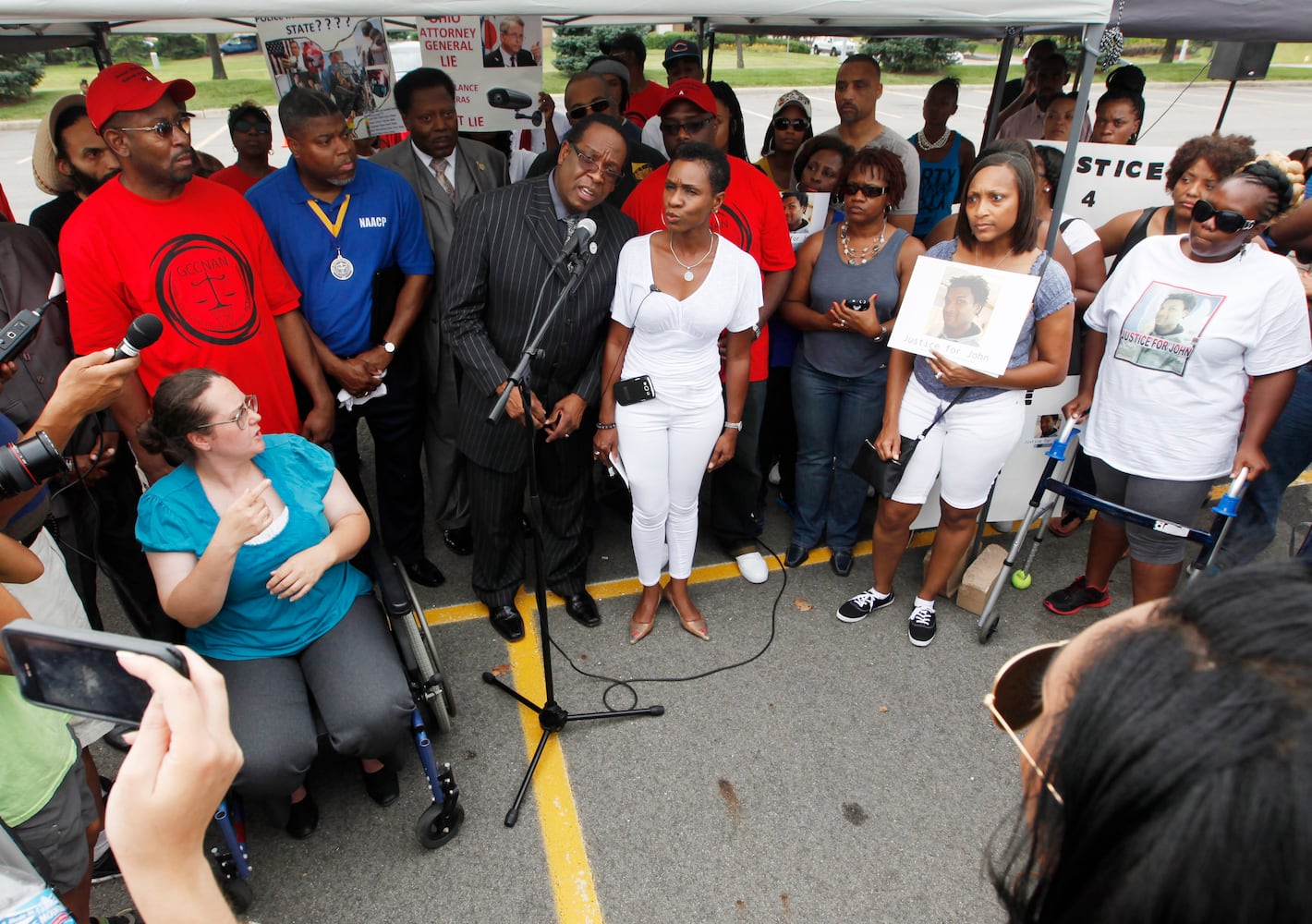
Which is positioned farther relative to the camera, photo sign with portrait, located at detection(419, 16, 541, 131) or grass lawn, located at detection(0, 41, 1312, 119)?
A: grass lawn, located at detection(0, 41, 1312, 119)

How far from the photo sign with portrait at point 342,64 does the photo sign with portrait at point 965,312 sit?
9.12 feet

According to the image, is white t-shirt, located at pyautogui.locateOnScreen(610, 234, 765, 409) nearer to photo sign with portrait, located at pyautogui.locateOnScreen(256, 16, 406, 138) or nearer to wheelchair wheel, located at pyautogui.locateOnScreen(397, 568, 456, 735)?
wheelchair wheel, located at pyautogui.locateOnScreen(397, 568, 456, 735)

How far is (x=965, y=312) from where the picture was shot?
2.99m

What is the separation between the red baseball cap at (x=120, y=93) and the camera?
2.54 metres

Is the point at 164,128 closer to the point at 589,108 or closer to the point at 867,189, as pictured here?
the point at 589,108

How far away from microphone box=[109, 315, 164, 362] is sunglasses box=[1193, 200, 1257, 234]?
10.8 ft

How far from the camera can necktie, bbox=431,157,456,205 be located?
373 centimetres

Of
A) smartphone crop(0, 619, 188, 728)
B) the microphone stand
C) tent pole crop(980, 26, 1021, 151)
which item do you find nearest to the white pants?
the microphone stand

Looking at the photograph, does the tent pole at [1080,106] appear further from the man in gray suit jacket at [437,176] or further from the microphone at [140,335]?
the microphone at [140,335]

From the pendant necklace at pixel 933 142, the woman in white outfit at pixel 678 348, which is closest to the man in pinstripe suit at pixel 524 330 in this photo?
the woman in white outfit at pixel 678 348

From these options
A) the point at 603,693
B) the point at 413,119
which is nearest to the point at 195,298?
the point at 413,119

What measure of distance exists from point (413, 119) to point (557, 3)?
3.82 feet

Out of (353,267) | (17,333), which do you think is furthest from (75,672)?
(353,267)

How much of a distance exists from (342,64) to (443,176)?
1059 mm
